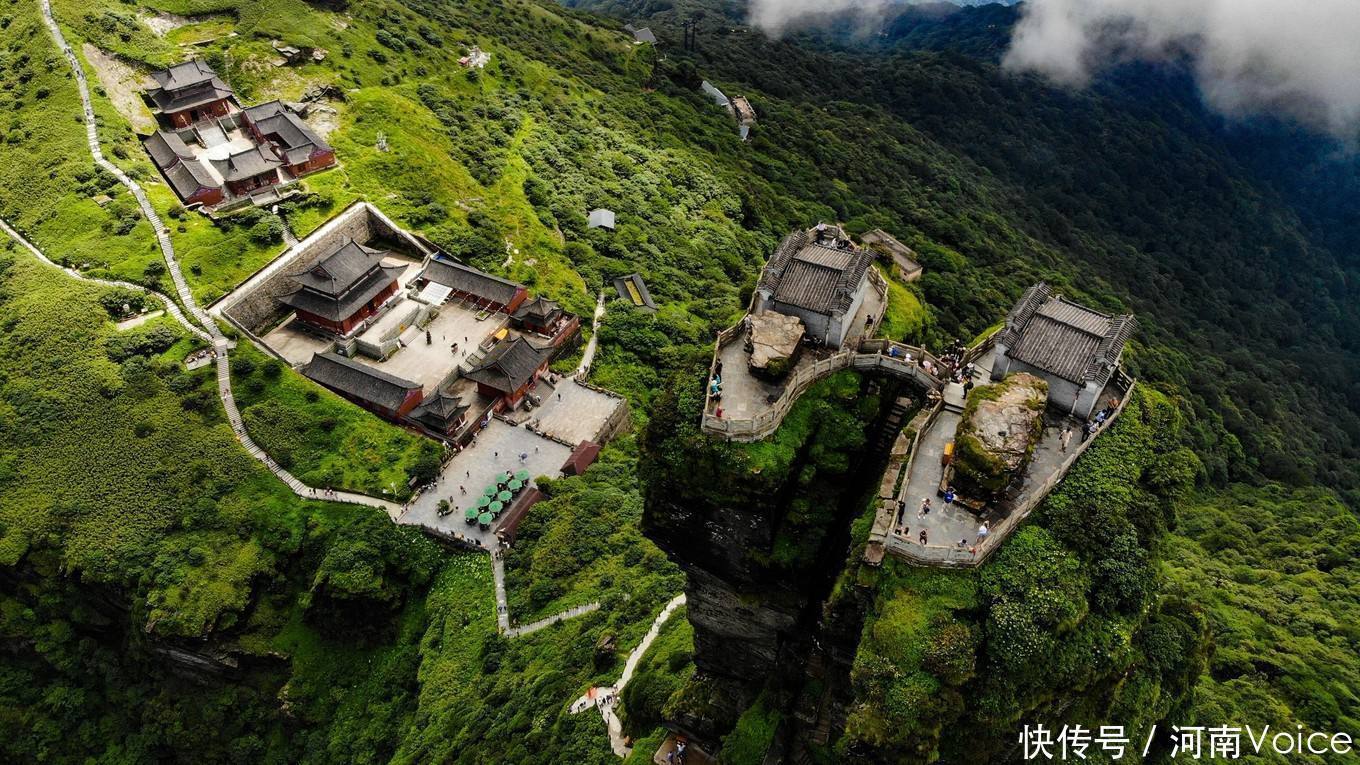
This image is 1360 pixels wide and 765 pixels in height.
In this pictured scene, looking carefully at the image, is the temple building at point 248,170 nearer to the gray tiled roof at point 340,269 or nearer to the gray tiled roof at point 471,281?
the gray tiled roof at point 340,269

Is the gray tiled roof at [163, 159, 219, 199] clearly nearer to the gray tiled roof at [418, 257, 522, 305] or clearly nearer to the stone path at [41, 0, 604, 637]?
the stone path at [41, 0, 604, 637]

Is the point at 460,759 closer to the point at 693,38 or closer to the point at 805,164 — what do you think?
the point at 805,164

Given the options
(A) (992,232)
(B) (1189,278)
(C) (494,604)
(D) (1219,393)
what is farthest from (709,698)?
(B) (1189,278)

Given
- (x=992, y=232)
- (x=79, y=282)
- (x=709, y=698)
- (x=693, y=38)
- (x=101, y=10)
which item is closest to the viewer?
(x=709, y=698)

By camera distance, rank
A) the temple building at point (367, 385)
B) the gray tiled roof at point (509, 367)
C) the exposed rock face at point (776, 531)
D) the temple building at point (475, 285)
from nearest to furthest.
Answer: the exposed rock face at point (776, 531) < the temple building at point (367, 385) < the gray tiled roof at point (509, 367) < the temple building at point (475, 285)

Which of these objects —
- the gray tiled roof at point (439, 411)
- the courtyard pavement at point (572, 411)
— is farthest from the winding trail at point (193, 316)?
the courtyard pavement at point (572, 411)

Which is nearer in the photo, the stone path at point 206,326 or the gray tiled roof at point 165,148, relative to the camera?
the stone path at point 206,326
